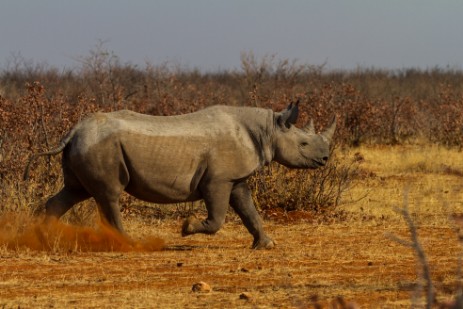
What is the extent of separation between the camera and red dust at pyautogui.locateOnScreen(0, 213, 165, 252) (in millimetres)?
10336

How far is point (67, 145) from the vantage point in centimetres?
1027

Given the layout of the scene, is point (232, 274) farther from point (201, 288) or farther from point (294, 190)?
point (294, 190)

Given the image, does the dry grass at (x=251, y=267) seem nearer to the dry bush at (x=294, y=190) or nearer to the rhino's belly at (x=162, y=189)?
the dry bush at (x=294, y=190)

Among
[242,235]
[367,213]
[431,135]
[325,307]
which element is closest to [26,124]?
[242,235]

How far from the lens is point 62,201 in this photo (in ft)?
34.4

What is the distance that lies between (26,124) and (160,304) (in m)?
5.58

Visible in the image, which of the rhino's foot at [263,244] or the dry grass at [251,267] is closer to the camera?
the dry grass at [251,267]

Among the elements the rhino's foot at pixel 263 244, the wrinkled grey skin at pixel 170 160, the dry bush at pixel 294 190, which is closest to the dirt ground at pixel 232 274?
the rhino's foot at pixel 263 244

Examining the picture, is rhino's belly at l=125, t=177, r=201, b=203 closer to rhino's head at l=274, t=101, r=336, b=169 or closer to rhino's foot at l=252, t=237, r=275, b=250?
rhino's foot at l=252, t=237, r=275, b=250

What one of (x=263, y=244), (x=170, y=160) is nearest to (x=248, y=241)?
(x=263, y=244)

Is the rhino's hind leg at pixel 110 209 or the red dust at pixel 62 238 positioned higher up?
the rhino's hind leg at pixel 110 209

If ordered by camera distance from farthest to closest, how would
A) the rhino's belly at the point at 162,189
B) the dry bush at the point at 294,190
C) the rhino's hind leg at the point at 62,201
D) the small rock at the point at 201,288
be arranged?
1. the dry bush at the point at 294,190
2. the rhino's hind leg at the point at 62,201
3. the rhino's belly at the point at 162,189
4. the small rock at the point at 201,288

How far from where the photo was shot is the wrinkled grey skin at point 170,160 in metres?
10.1

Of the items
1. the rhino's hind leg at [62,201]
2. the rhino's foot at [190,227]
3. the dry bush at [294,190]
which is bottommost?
the dry bush at [294,190]
